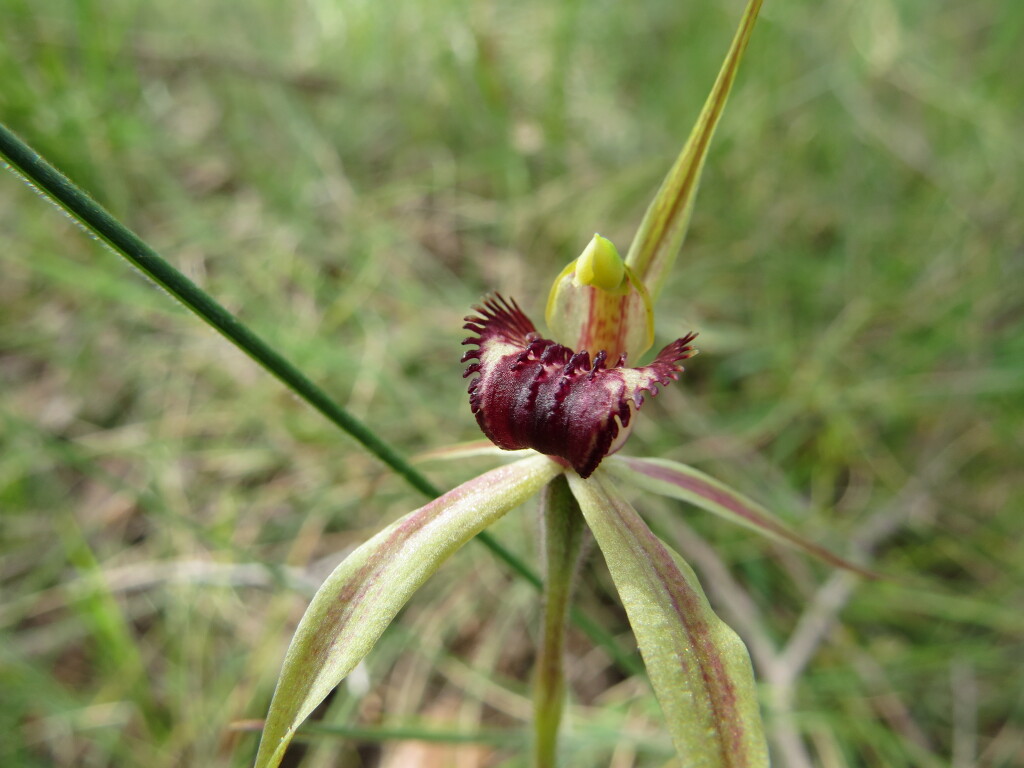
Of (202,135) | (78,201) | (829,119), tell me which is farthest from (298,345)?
(829,119)

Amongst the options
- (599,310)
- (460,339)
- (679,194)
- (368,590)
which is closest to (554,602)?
(368,590)

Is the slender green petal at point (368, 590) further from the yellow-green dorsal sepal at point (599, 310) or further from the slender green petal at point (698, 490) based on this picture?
the yellow-green dorsal sepal at point (599, 310)

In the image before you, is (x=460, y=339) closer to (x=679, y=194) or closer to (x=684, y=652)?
(x=679, y=194)

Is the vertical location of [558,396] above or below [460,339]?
below

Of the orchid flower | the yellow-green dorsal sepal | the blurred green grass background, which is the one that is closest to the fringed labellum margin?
the orchid flower

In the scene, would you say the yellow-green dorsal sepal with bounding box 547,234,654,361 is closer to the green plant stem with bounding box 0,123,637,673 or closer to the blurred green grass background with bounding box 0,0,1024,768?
the green plant stem with bounding box 0,123,637,673

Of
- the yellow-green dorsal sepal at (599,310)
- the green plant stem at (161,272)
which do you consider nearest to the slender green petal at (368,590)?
the green plant stem at (161,272)
